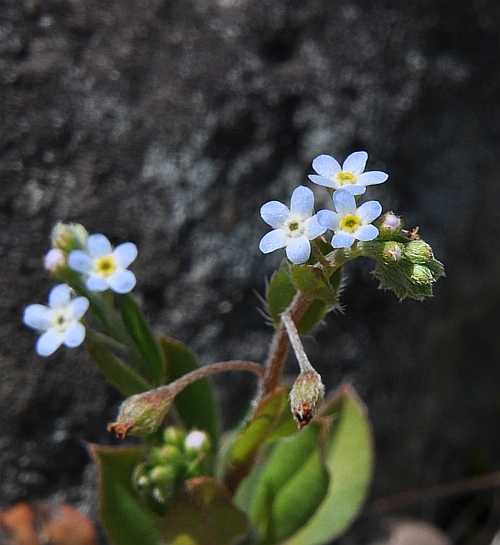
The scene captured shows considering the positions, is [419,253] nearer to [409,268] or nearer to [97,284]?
[409,268]

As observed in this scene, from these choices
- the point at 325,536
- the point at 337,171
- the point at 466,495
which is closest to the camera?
the point at 337,171

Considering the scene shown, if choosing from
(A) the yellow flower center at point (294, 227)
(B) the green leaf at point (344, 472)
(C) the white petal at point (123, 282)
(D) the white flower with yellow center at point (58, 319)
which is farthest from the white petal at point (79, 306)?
(B) the green leaf at point (344, 472)

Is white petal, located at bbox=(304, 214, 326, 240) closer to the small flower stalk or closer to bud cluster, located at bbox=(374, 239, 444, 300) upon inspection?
bud cluster, located at bbox=(374, 239, 444, 300)

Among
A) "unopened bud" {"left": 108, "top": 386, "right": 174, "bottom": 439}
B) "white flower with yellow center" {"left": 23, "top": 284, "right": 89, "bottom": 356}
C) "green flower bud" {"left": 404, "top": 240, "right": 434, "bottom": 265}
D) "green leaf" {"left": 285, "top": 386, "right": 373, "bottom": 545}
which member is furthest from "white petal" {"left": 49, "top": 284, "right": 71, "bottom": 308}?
"green leaf" {"left": 285, "top": 386, "right": 373, "bottom": 545}

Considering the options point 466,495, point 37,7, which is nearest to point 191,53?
point 37,7

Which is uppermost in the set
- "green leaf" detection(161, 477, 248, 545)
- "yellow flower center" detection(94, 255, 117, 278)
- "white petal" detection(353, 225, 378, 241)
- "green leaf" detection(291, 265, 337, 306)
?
"white petal" detection(353, 225, 378, 241)

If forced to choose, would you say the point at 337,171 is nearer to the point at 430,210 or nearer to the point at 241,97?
the point at 241,97
